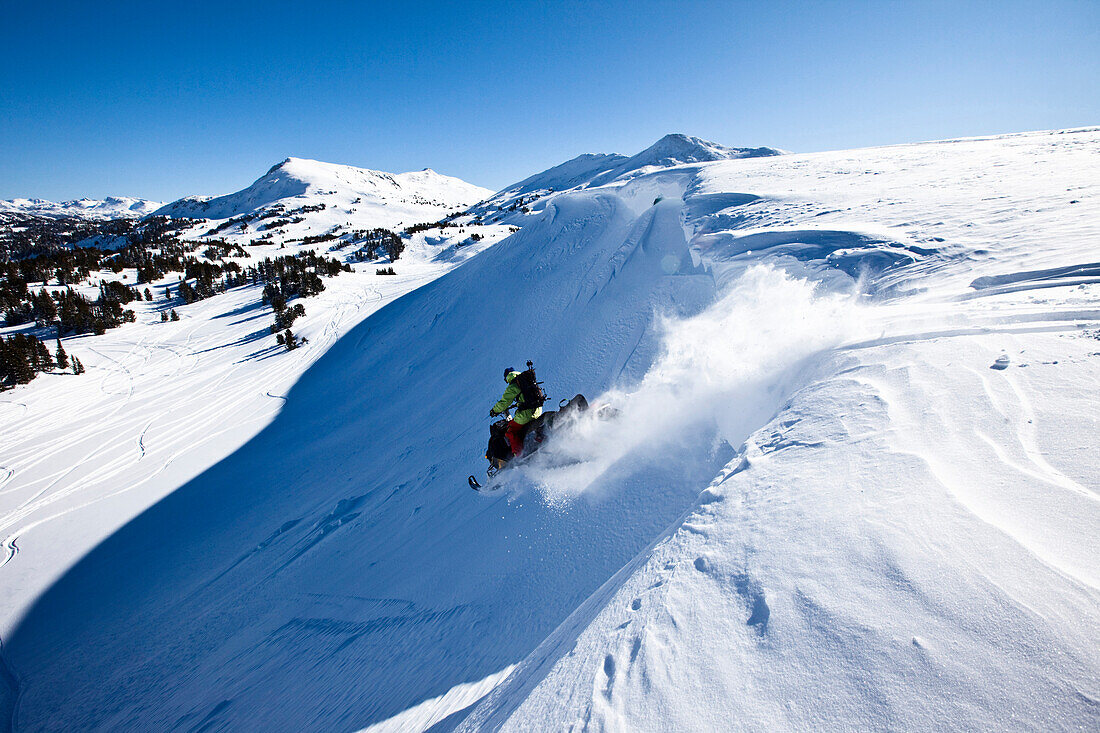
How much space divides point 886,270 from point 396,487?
9.08 m

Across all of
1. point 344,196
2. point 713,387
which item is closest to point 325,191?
point 344,196

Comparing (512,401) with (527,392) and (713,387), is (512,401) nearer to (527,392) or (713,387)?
(527,392)

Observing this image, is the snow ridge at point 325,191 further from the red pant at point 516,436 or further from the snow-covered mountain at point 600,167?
the red pant at point 516,436

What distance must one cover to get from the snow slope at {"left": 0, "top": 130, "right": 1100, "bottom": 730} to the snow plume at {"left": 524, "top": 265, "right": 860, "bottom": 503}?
0.05 metres

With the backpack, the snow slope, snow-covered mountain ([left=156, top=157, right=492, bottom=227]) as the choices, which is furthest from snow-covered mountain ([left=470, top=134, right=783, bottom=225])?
the backpack

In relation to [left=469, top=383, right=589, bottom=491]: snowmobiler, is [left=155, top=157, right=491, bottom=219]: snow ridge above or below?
above

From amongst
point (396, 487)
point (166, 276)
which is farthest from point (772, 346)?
point (166, 276)

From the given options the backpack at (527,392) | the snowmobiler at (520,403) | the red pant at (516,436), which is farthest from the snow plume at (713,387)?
the backpack at (527,392)

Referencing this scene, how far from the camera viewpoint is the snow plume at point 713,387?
185 inches

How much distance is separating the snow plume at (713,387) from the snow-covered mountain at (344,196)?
6269 cm

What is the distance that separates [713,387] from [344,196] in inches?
3813

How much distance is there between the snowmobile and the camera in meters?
6.14

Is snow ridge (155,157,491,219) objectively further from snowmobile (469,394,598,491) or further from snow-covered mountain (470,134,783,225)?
snowmobile (469,394,598,491)

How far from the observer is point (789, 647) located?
1.72 meters
